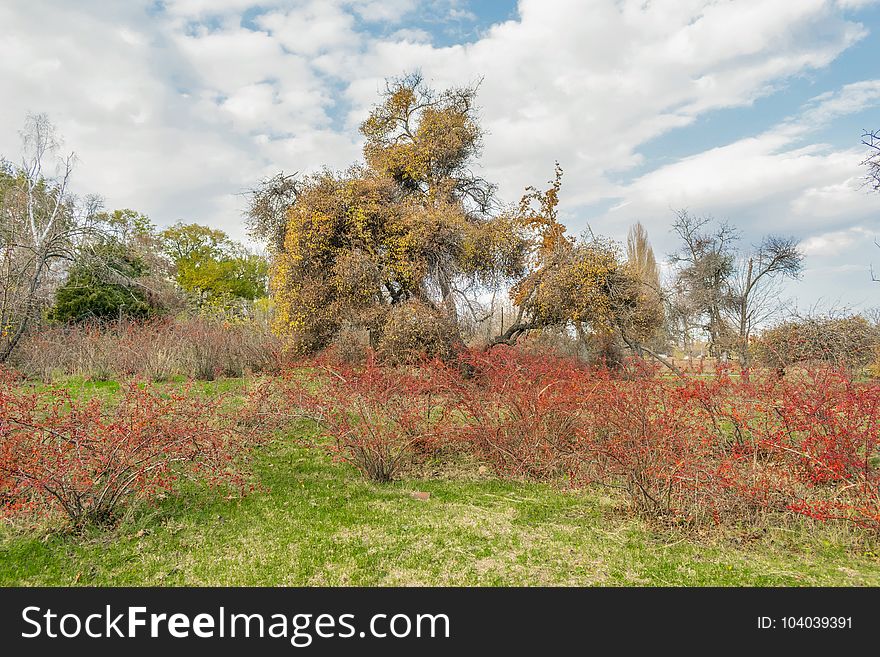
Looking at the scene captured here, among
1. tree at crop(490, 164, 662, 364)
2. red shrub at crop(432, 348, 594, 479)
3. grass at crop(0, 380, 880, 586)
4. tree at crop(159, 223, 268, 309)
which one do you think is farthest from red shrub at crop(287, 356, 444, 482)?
tree at crop(159, 223, 268, 309)

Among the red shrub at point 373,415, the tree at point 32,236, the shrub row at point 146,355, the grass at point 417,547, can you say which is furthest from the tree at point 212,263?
the grass at point 417,547

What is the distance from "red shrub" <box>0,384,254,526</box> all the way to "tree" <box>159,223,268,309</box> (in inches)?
1163

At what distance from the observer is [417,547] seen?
4.07 meters

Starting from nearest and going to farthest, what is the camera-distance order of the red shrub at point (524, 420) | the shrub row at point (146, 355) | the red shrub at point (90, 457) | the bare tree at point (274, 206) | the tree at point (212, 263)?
the red shrub at point (90, 457) → the red shrub at point (524, 420) → the shrub row at point (146, 355) → the bare tree at point (274, 206) → the tree at point (212, 263)

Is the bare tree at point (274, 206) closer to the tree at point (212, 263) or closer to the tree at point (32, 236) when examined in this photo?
the tree at point (32, 236)

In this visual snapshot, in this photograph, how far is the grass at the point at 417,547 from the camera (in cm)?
357

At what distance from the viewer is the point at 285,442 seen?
7219mm

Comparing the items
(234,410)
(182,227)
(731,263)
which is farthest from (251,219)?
(182,227)

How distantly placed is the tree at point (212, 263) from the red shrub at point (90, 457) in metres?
29.5

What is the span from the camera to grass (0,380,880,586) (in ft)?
11.7

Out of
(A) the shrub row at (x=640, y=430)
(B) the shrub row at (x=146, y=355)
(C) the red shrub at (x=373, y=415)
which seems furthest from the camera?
(B) the shrub row at (x=146, y=355)

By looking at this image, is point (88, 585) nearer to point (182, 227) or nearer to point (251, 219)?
point (251, 219)

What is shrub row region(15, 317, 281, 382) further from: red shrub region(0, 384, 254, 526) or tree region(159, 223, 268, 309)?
tree region(159, 223, 268, 309)

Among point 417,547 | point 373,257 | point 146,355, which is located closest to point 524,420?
point 417,547
